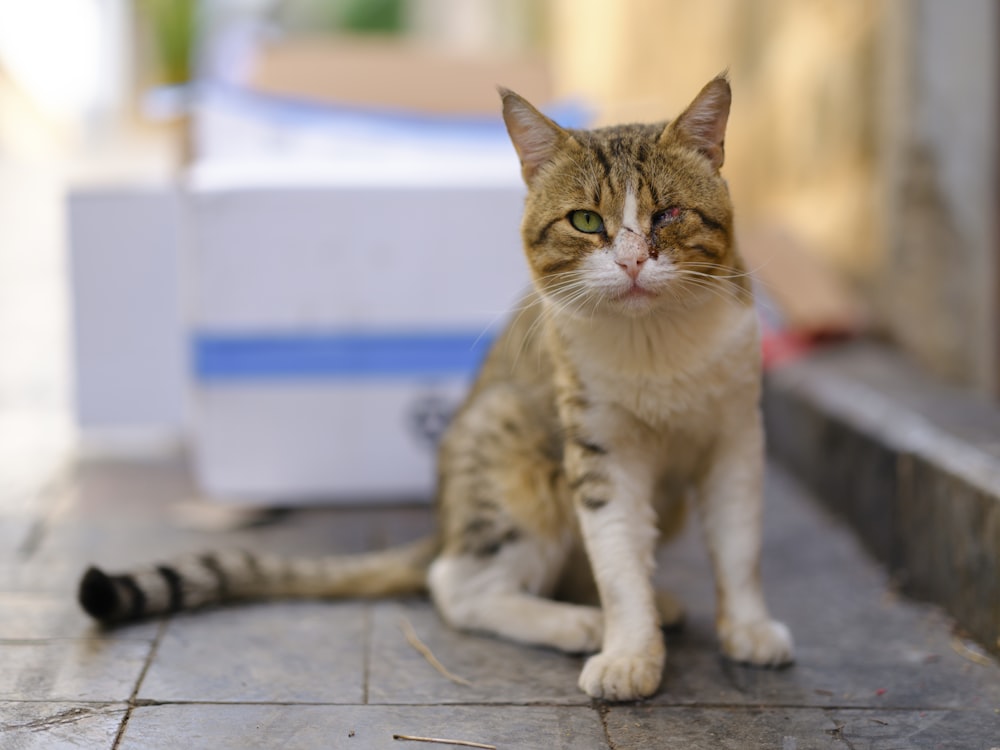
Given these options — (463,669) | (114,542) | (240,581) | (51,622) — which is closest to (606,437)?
(463,669)

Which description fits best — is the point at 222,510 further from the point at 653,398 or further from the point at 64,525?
the point at 653,398

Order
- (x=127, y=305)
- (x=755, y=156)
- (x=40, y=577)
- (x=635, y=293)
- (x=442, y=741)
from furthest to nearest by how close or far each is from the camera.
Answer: (x=755, y=156) < (x=127, y=305) < (x=40, y=577) < (x=635, y=293) < (x=442, y=741)

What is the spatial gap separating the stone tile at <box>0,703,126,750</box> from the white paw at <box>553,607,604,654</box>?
908 mm

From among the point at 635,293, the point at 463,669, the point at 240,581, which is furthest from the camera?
the point at 240,581

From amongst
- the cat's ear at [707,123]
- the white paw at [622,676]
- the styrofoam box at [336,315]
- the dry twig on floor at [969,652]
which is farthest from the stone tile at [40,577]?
the dry twig on floor at [969,652]

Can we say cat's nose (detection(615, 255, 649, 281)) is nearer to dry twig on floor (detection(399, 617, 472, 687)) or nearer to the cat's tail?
dry twig on floor (detection(399, 617, 472, 687))

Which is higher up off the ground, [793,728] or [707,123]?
[707,123]

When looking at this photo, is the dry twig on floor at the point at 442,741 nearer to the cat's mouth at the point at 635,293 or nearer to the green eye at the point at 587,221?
the cat's mouth at the point at 635,293

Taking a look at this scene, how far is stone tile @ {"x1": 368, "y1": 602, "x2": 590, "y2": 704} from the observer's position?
2158mm

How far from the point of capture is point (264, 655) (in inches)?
93.0

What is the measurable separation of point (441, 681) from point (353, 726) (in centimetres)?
28

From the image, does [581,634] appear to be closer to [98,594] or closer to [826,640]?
[826,640]

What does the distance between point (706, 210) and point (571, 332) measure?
0.38m

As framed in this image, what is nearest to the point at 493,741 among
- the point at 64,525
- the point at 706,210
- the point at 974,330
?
the point at 706,210
